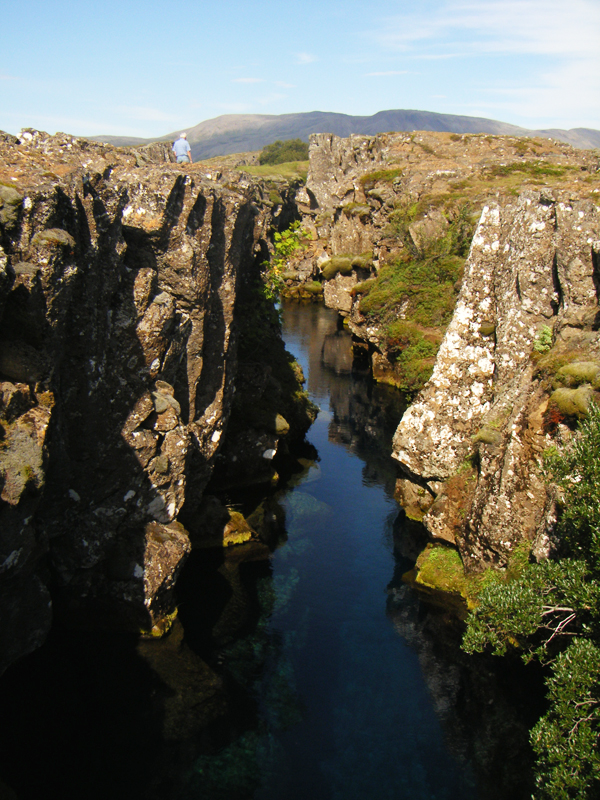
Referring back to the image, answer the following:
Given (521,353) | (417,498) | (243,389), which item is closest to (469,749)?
(417,498)

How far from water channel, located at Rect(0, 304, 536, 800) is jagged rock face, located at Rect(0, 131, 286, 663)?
3014 millimetres

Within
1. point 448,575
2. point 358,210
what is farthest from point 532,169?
point 448,575

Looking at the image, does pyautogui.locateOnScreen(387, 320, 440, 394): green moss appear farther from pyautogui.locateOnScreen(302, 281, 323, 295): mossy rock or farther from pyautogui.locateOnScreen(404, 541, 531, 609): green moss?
pyautogui.locateOnScreen(302, 281, 323, 295): mossy rock

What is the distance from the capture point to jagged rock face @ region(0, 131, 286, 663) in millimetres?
14750

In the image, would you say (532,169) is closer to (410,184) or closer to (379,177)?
(410,184)

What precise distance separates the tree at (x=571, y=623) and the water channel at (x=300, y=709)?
3578 millimetres

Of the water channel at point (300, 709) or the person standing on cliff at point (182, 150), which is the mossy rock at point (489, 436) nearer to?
the water channel at point (300, 709)

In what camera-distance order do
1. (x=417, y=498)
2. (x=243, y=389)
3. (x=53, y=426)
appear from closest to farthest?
(x=53, y=426)
(x=417, y=498)
(x=243, y=389)

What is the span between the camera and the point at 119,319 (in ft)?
67.2

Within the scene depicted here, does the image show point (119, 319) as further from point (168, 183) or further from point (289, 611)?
point (289, 611)

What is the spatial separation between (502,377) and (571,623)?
13045 mm

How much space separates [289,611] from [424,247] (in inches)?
1611

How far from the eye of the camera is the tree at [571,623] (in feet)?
42.5

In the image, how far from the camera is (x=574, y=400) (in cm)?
2070
